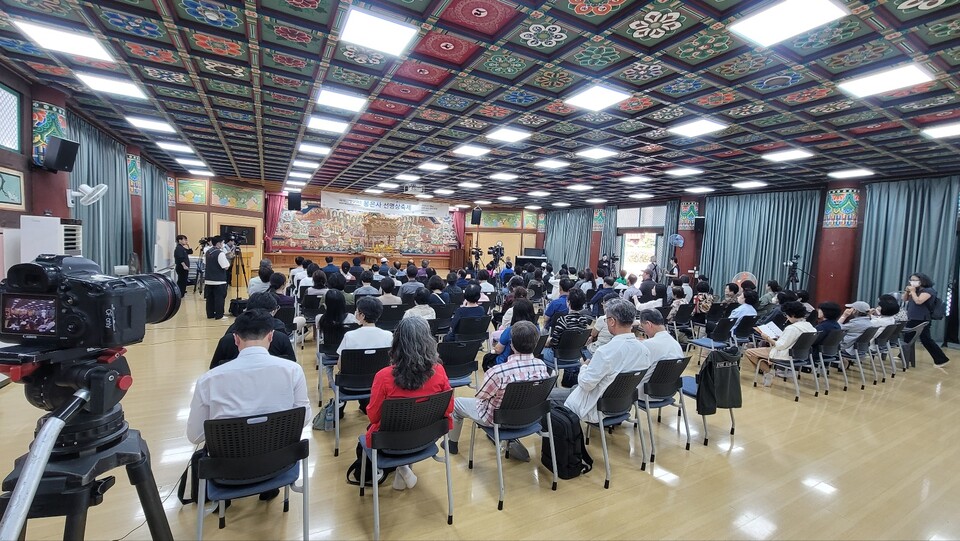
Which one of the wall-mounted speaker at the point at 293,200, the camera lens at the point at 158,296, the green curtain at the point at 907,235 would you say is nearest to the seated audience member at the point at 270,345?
the camera lens at the point at 158,296

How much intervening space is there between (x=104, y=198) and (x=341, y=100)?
4876 mm

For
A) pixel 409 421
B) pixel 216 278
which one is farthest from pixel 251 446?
pixel 216 278

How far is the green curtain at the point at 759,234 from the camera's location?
361 inches

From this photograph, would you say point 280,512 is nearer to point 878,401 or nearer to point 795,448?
point 795,448

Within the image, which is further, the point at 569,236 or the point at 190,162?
the point at 569,236

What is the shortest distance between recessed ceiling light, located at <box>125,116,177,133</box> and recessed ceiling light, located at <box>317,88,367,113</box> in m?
3.26

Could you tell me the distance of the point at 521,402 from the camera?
244cm

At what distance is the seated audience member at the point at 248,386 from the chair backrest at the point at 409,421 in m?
0.37

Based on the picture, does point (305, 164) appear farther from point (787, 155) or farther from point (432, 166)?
point (787, 155)

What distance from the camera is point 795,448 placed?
3.27 meters

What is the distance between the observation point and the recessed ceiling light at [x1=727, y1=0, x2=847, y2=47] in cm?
269

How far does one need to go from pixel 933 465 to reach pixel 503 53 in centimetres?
485

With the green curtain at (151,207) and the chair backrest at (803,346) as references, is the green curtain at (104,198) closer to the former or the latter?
the green curtain at (151,207)

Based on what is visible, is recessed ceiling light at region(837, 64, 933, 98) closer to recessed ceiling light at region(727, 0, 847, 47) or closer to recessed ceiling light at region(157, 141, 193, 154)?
recessed ceiling light at region(727, 0, 847, 47)
